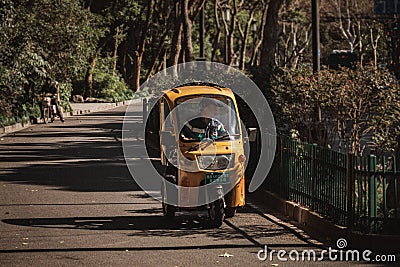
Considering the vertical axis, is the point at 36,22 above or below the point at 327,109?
above

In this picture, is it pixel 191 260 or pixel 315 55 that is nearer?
pixel 191 260

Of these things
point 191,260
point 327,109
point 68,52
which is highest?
point 68,52

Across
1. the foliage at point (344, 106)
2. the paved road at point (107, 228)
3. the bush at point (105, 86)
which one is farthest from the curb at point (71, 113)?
the foliage at point (344, 106)

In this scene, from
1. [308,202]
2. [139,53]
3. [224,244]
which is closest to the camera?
[224,244]

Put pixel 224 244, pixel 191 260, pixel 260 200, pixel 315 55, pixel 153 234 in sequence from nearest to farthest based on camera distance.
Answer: pixel 191 260 < pixel 224 244 < pixel 153 234 < pixel 260 200 < pixel 315 55

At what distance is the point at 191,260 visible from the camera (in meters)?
11.0

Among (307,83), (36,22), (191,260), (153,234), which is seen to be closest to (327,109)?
(307,83)

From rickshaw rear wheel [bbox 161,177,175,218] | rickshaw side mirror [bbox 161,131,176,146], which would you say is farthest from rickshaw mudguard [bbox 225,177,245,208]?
rickshaw side mirror [bbox 161,131,176,146]

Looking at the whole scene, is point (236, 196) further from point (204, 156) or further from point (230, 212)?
point (204, 156)

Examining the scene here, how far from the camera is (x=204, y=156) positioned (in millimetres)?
13297

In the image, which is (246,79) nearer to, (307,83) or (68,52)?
(307,83)

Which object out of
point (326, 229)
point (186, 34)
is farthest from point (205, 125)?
point (186, 34)

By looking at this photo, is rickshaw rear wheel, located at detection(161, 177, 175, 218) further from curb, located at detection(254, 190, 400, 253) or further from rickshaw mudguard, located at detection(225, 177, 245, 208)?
curb, located at detection(254, 190, 400, 253)

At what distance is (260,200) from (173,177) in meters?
3.02
